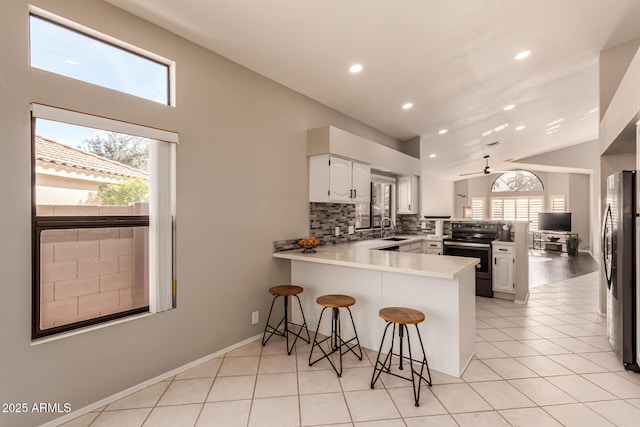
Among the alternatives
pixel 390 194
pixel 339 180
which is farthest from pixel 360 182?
pixel 390 194

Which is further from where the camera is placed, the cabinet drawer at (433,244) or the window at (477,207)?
the window at (477,207)

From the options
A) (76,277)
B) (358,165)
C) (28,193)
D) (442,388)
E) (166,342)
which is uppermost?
(358,165)

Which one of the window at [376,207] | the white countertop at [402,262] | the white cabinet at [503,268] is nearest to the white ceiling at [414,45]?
the window at [376,207]

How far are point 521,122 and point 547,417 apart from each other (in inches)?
222

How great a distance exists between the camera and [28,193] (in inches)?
69.9

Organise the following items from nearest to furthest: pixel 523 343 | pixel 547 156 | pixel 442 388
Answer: pixel 442 388
pixel 523 343
pixel 547 156

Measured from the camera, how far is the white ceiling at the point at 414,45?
2.25m

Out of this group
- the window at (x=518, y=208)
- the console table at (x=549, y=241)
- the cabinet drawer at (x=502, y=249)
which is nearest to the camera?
the cabinet drawer at (x=502, y=249)

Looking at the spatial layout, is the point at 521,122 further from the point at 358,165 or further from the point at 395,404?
the point at 395,404

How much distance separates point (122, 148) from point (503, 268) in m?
4.83

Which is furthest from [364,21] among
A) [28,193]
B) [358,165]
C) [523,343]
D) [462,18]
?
[523,343]

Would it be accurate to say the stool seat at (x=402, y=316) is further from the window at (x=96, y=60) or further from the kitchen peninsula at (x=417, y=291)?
the window at (x=96, y=60)

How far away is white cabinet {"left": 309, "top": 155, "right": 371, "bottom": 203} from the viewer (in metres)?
3.67

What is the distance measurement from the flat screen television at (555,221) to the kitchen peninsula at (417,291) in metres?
10.8
